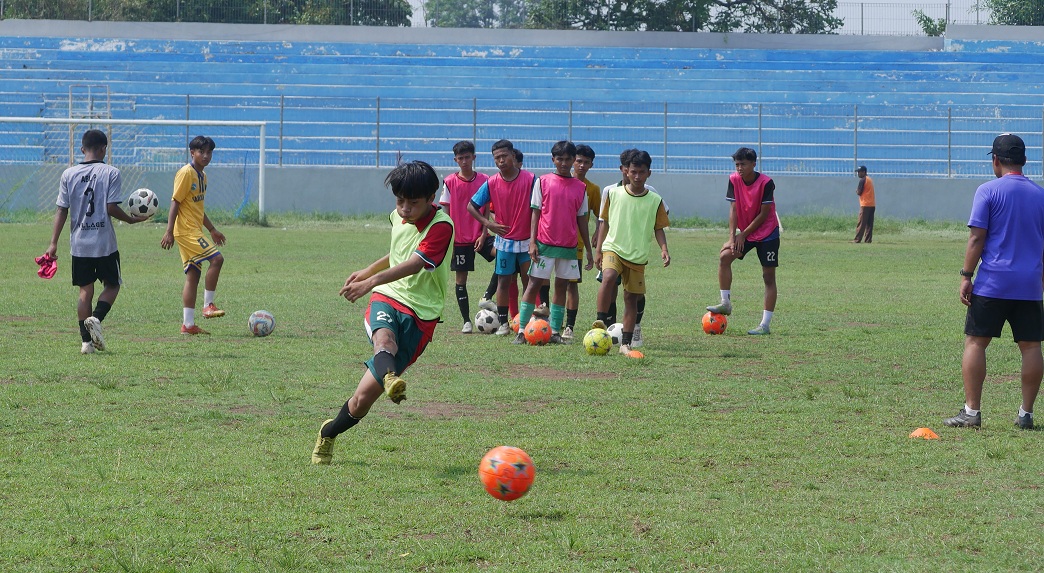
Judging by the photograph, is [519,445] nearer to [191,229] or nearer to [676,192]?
[191,229]

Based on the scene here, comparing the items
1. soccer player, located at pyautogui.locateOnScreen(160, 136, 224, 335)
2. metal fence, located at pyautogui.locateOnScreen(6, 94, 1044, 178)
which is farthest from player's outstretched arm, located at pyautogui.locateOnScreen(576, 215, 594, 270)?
metal fence, located at pyautogui.locateOnScreen(6, 94, 1044, 178)

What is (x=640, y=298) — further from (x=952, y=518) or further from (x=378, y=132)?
(x=378, y=132)

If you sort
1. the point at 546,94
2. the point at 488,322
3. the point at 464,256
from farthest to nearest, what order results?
the point at 546,94 → the point at 464,256 → the point at 488,322

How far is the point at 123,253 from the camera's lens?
20.3 m

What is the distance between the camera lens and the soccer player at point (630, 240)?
33.5 feet

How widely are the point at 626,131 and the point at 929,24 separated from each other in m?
18.8

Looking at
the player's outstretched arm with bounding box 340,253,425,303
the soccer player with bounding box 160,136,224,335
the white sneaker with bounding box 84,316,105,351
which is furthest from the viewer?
the soccer player with bounding box 160,136,224,335

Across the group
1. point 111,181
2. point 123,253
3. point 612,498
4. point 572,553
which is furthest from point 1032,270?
point 123,253

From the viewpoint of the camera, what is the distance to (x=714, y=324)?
1158cm

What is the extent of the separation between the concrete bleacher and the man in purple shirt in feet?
86.5

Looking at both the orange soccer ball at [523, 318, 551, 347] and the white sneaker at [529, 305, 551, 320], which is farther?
the white sneaker at [529, 305, 551, 320]

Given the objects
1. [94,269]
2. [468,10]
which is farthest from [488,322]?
[468,10]

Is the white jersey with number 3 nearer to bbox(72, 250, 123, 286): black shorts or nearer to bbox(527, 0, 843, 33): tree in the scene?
bbox(72, 250, 123, 286): black shorts

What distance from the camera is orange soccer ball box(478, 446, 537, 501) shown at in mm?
5145
